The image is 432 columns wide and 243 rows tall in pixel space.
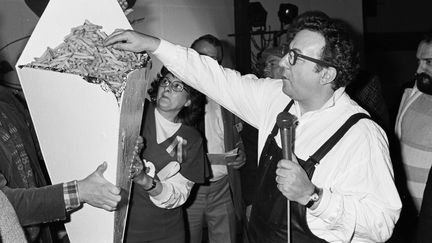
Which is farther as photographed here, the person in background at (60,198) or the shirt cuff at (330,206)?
the person in background at (60,198)

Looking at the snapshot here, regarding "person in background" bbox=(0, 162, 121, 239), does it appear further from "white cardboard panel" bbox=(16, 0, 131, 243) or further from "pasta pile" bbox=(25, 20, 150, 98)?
"pasta pile" bbox=(25, 20, 150, 98)

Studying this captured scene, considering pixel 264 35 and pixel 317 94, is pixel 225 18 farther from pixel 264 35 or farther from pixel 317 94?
pixel 317 94

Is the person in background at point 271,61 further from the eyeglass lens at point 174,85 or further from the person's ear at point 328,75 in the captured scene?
the person's ear at point 328,75

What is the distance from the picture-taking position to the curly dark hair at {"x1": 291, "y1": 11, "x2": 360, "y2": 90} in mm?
1937

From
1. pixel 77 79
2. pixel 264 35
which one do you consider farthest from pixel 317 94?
pixel 264 35

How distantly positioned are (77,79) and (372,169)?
94 centimetres

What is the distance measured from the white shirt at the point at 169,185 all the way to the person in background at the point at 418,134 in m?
1.21

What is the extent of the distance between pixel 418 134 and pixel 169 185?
138 cm

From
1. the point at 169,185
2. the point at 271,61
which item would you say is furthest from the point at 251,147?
the point at 169,185

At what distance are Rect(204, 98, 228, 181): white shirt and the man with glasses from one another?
1230 mm

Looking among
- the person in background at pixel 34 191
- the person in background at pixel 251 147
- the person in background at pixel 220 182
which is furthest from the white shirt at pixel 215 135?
the person in background at pixel 34 191

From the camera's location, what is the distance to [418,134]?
2.99 m

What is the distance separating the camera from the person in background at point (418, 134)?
295 cm

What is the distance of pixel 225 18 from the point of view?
5.34 meters
